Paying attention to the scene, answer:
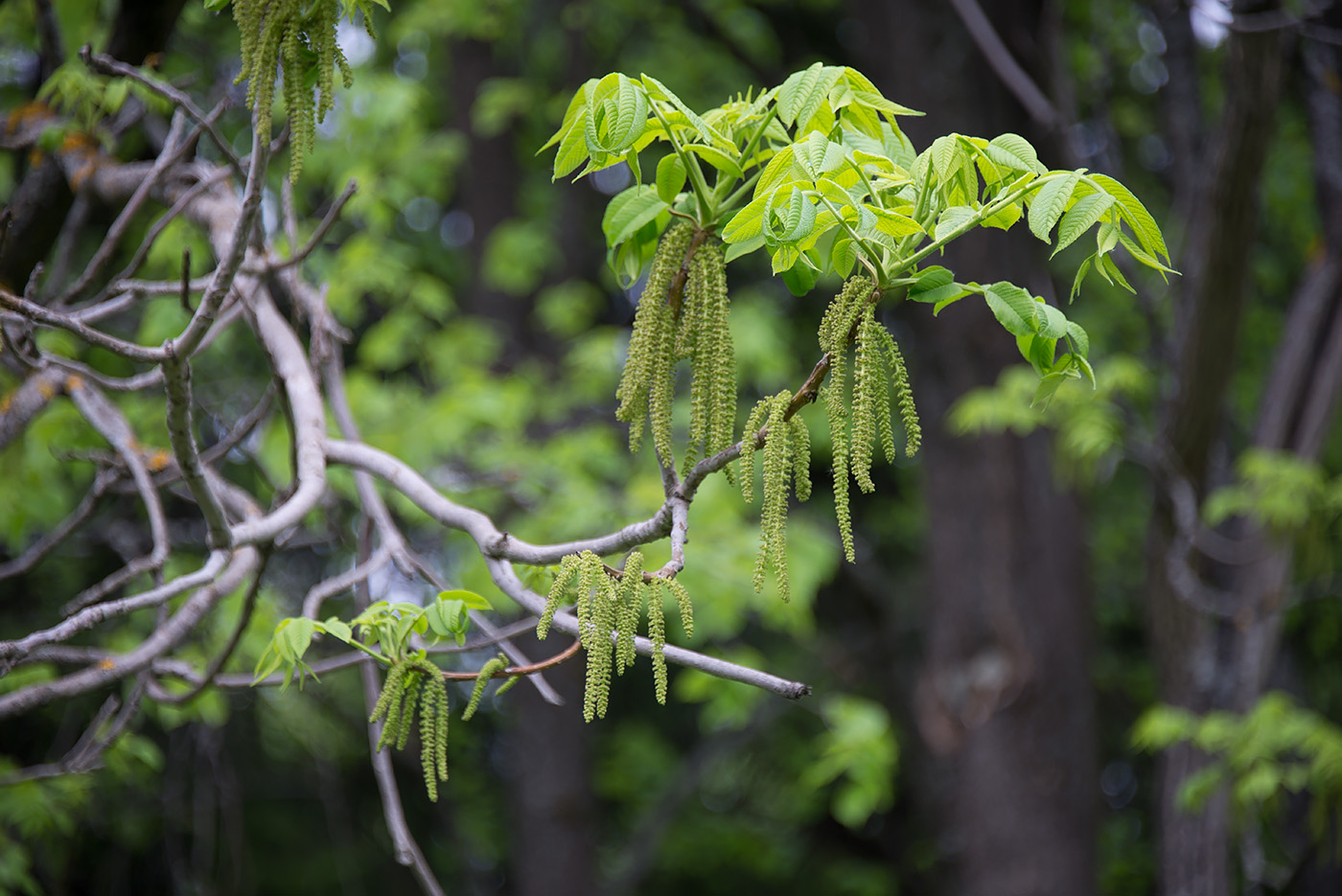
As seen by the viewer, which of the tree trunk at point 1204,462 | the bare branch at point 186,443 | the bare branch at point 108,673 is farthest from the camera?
the tree trunk at point 1204,462

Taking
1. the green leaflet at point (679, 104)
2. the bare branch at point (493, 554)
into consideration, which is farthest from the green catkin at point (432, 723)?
the green leaflet at point (679, 104)

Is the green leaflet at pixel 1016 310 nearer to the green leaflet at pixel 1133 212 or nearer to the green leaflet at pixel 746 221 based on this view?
the green leaflet at pixel 1133 212

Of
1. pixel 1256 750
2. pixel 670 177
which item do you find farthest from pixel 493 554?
pixel 1256 750

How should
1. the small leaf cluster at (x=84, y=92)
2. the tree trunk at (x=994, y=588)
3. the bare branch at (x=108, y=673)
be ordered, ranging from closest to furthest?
the bare branch at (x=108, y=673) → the small leaf cluster at (x=84, y=92) → the tree trunk at (x=994, y=588)

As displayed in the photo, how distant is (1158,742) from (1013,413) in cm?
196

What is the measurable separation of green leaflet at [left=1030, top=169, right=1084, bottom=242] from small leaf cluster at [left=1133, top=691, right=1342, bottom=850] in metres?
4.35

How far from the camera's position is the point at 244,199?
201cm

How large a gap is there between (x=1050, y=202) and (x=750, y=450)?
61 centimetres

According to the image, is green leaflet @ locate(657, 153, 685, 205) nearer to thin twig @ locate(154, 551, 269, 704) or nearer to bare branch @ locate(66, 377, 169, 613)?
thin twig @ locate(154, 551, 269, 704)

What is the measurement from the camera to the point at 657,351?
5.64 feet

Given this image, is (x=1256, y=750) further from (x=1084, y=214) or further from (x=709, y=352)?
(x=709, y=352)

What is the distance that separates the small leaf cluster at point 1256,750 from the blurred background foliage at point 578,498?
0.04 m

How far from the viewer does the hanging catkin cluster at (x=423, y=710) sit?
1842 millimetres

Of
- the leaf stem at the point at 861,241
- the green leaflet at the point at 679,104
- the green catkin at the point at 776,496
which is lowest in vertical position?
the green catkin at the point at 776,496
